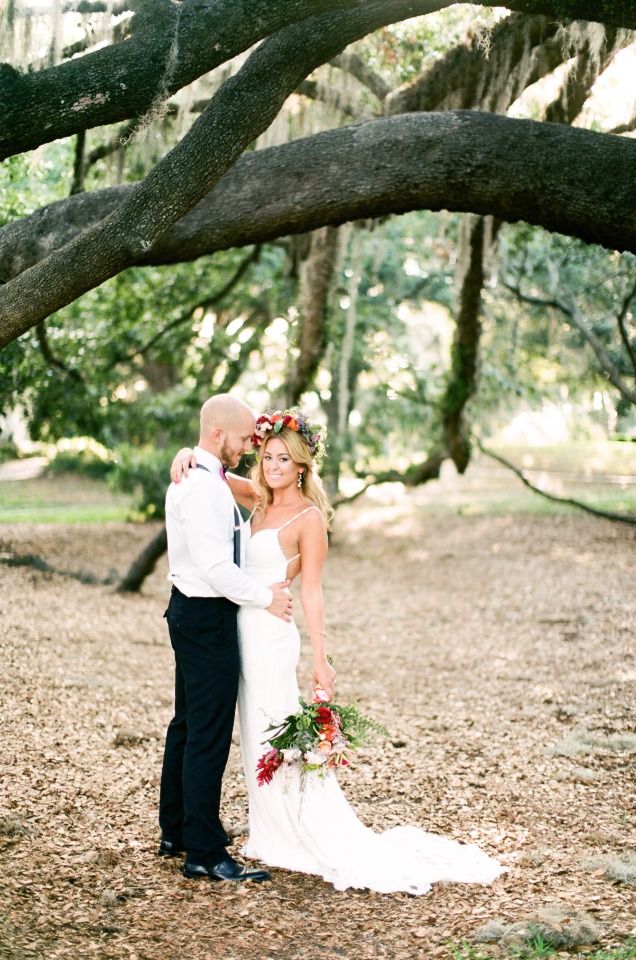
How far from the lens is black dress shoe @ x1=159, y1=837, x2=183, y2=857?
3840 millimetres

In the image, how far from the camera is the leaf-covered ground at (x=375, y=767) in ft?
10.7

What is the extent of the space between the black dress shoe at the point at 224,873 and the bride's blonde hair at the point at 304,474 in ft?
4.64

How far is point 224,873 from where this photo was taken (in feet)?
11.8

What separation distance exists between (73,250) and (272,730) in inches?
84.3

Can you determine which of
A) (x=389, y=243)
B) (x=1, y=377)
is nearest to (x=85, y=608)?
(x=1, y=377)

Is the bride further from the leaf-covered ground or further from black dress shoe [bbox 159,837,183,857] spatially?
black dress shoe [bbox 159,837,183,857]

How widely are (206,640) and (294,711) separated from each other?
502 mm

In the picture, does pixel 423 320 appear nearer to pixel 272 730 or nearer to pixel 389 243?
pixel 389 243

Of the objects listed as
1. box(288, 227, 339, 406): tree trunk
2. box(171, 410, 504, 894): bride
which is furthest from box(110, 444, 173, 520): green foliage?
box(171, 410, 504, 894): bride

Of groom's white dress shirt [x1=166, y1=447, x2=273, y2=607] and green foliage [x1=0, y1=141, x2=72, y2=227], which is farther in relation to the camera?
green foliage [x1=0, y1=141, x2=72, y2=227]

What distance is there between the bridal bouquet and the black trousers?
0.65ft

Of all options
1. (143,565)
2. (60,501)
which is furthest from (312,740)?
(60,501)

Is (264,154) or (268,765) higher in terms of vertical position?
(264,154)

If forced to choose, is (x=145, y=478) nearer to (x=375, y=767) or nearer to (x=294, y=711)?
(x=375, y=767)
